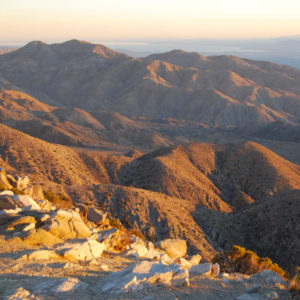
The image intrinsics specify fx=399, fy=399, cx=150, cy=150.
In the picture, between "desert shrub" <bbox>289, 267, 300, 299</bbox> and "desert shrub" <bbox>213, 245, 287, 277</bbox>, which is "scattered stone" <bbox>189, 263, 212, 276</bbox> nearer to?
"desert shrub" <bbox>289, 267, 300, 299</bbox>

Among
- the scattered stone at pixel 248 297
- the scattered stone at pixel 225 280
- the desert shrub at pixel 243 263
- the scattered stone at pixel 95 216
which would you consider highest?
the scattered stone at pixel 248 297

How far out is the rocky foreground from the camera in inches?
363

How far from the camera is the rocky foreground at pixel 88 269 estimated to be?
30.3ft

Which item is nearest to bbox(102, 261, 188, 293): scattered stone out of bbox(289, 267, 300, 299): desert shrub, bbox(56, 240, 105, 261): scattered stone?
bbox(56, 240, 105, 261): scattered stone

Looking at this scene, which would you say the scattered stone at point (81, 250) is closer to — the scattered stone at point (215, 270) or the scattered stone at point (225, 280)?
the scattered stone at point (215, 270)

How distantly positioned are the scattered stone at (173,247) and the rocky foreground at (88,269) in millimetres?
250

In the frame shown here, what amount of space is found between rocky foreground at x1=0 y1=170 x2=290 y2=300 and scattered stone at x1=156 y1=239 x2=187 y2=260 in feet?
0.82

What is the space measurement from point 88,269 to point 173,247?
7.20 m

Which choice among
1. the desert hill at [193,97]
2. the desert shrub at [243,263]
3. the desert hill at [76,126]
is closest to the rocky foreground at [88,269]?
the desert shrub at [243,263]

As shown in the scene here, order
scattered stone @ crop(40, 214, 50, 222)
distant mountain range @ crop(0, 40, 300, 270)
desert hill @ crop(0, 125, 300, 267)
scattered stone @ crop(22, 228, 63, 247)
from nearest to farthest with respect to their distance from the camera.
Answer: scattered stone @ crop(22, 228, 63, 247), scattered stone @ crop(40, 214, 50, 222), desert hill @ crop(0, 125, 300, 267), distant mountain range @ crop(0, 40, 300, 270)

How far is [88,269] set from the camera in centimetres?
1121

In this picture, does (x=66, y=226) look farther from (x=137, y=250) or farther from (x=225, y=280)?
(x=225, y=280)

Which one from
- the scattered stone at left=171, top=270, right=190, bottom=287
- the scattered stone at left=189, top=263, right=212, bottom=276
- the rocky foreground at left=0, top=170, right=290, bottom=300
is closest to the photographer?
the rocky foreground at left=0, top=170, right=290, bottom=300

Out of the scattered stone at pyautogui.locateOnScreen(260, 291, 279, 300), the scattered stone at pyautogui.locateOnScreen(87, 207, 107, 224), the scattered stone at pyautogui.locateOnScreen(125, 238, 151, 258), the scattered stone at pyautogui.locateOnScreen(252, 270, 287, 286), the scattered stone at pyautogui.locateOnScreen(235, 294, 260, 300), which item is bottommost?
the scattered stone at pyautogui.locateOnScreen(87, 207, 107, 224)
